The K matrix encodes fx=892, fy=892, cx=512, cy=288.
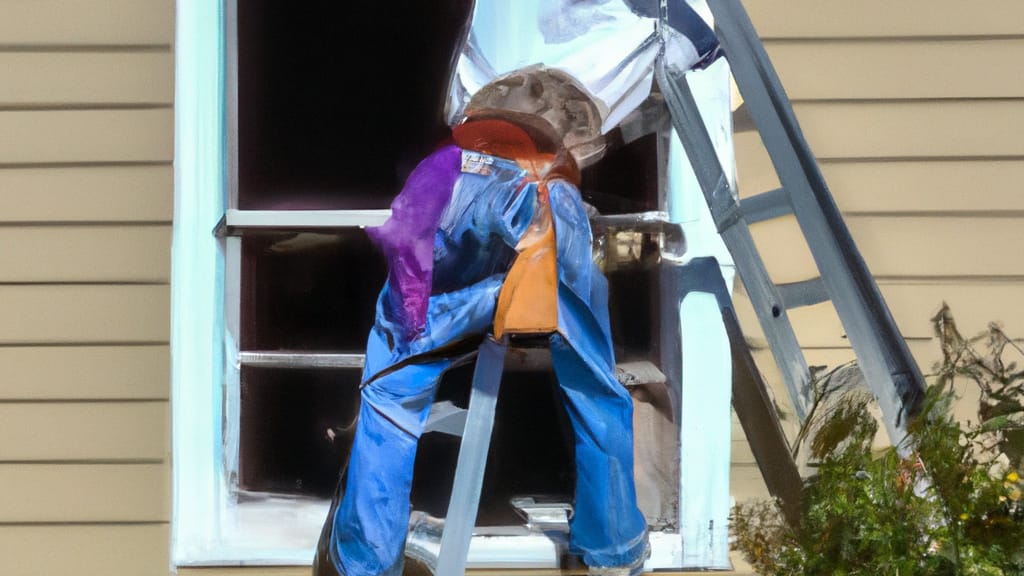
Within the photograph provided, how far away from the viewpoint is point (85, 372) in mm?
2064

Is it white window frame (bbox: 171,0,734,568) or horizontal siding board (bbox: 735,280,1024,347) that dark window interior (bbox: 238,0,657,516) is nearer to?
white window frame (bbox: 171,0,734,568)

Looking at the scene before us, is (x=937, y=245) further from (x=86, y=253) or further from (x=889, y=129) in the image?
(x=86, y=253)

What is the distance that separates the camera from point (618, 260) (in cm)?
200

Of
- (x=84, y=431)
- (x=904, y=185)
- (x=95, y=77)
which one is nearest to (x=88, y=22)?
(x=95, y=77)

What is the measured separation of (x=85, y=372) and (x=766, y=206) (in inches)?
62.8

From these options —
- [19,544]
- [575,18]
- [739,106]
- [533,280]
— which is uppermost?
[575,18]

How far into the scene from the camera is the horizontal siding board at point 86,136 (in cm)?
206

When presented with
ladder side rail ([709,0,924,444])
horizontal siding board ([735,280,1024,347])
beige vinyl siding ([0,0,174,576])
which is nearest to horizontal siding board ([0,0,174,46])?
beige vinyl siding ([0,0,174,576])

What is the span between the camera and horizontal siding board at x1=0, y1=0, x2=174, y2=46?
6.74 feet

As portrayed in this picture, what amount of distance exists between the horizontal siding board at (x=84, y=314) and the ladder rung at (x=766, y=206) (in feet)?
4.38

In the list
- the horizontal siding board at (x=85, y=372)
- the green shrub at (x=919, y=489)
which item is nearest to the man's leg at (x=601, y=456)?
the green shrub at (x=919, y=489)

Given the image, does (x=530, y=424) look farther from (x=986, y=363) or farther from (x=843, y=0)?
(x=843, y=0)

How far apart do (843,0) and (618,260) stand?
797mm

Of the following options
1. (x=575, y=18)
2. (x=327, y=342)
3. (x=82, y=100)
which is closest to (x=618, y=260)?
(x=575, y=18)
